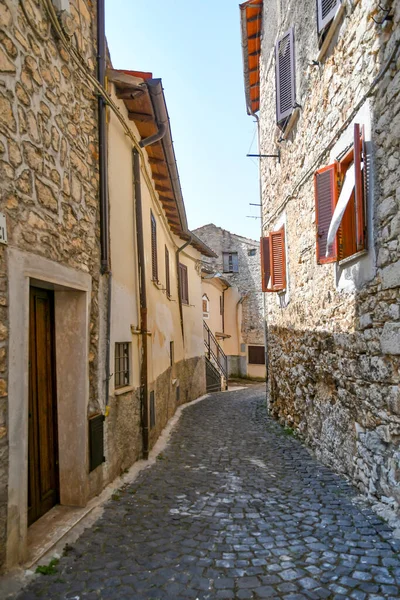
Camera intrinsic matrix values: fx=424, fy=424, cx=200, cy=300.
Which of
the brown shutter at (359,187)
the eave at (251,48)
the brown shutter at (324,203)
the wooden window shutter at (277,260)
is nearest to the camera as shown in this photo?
the brown shutter at (359,187)

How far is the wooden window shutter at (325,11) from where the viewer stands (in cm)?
525

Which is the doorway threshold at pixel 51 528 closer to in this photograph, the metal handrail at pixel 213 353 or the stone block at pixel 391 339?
the stone block at pixel 391 339

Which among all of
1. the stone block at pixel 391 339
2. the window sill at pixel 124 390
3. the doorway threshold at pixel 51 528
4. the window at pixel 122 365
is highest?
the stone block at pixel 391 339

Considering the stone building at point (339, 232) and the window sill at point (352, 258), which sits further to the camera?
the window sill at point (352, 258)

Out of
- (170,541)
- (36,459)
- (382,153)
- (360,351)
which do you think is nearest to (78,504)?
(36,459)

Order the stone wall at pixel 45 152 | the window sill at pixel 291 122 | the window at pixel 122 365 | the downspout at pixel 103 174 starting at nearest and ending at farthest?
the stone wall at pixel 45 152, the downspout at pixel 103 174, the window at pixel 122 365, the window sill at pixel 291 122

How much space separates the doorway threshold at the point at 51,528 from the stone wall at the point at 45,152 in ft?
1.44

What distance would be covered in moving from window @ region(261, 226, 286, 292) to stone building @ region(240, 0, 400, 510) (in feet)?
0.11

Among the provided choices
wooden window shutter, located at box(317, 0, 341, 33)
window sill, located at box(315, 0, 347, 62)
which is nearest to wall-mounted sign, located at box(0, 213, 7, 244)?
window sill, located at box(315, 0, 347, 62)

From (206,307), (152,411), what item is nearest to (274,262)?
(152,411)

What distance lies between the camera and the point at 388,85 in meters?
3.98

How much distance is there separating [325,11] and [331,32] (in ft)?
1.17

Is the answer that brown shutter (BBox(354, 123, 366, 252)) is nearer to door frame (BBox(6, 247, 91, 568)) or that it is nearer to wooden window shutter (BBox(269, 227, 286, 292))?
door frame (BBox(6, 247, 91, 568))

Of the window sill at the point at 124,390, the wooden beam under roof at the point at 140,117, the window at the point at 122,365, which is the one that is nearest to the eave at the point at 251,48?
the wooden beam under roof at the point at 140,117
